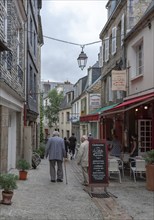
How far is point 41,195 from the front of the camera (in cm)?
920

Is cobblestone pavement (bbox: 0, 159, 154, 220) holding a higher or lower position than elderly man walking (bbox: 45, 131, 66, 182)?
lower

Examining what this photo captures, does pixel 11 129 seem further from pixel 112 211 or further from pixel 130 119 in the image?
pixel 112 211

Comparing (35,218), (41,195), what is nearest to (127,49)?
(41,195)

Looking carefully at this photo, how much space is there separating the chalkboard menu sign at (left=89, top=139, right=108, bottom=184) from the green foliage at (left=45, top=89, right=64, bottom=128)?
42411mm

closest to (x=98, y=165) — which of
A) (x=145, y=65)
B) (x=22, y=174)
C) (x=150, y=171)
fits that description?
(x=150, y=171)

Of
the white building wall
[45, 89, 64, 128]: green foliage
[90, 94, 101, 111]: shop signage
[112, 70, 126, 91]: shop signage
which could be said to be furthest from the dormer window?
[45, 89, 64, 128]: green foliage

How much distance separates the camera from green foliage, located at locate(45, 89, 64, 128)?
2090 inches

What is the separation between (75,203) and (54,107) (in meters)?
45.2

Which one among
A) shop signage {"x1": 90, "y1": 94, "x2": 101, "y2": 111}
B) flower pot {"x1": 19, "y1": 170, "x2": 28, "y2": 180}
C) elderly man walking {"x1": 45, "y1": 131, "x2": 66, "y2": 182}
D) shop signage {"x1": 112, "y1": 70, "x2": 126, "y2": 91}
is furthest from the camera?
shop signage {"x1": 90, "y1": 94, "x2": 101, "y2": 111}

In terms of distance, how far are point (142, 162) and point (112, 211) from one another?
4.17m

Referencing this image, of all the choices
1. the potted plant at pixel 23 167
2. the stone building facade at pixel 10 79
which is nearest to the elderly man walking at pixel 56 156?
the potted plant at pixel 23 167

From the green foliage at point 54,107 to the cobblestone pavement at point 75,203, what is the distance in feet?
138

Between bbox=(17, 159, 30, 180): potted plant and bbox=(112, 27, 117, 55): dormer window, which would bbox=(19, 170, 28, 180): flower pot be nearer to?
bbox=(17, 159, 30, 180): potted plant

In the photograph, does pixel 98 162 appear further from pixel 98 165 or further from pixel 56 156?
pixel 56 156
